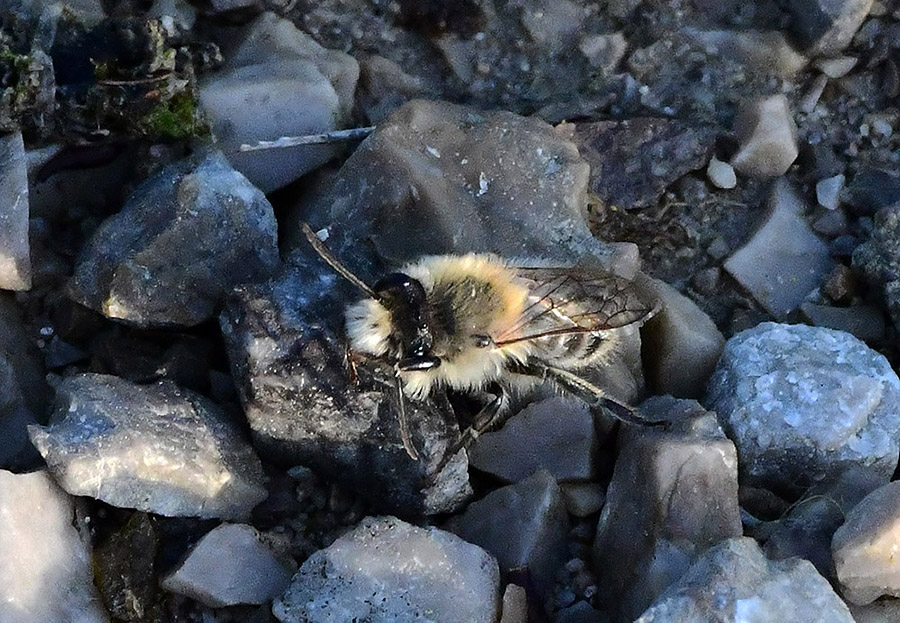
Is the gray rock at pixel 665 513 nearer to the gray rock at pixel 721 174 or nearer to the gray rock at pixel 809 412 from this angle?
the gray rock at pixel 809 412

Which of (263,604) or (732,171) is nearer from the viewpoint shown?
(263,604)

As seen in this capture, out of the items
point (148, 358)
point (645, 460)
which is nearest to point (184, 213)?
point (148, 358)

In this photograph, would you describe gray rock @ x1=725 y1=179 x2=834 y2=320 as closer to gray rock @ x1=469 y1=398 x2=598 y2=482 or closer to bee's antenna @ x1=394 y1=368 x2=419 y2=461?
gray rock @ x1=469 y1=398 x2=598 y2=482

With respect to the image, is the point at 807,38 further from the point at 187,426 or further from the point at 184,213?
the point at 187,426

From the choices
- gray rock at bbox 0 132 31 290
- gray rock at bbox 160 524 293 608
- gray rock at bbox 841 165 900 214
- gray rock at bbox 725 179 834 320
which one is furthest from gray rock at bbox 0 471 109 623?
gray rock at bbox 841 165 900 214

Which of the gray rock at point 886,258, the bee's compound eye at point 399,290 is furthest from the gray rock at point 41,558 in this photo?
the gray rock at point 886,258
